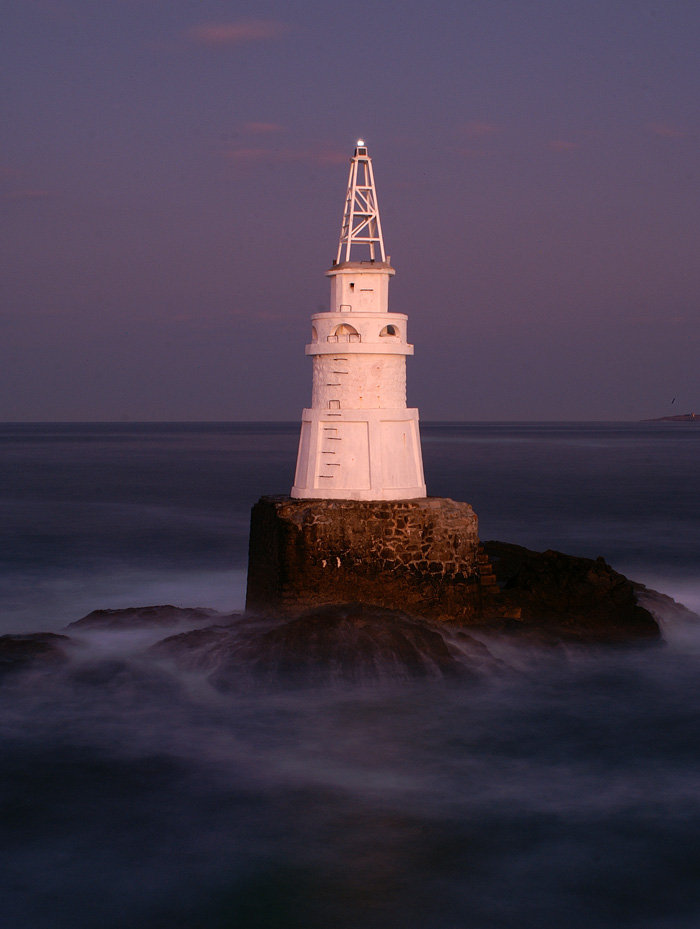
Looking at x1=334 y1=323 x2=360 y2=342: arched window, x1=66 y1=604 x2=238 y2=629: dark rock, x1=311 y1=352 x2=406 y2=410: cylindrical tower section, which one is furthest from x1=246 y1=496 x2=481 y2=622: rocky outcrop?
x1=334 y1=323 x2=360 y2=342: arched window

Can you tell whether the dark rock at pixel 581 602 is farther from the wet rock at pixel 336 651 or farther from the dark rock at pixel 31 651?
the dark rock at pixel 31 651

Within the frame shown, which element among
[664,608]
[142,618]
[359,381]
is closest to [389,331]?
[359,381]

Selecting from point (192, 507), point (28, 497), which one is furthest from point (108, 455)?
point (192, 507)

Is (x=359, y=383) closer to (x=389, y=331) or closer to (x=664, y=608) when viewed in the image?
(x=389, y=331)

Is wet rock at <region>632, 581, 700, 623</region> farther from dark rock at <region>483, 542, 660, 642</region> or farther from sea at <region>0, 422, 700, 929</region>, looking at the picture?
dark rock at <region>483, 542, 660, 642</region>

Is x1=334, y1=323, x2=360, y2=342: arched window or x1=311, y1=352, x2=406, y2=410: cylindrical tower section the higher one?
x1=334, y1=323, x2=360, y2=342: arched window

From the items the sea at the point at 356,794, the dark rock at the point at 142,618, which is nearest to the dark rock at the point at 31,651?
the sea at the point at 356,794

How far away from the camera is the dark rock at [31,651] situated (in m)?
14.4

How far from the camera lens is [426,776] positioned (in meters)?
11.6

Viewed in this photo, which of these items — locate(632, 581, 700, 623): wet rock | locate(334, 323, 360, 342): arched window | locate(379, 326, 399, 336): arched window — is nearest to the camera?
locate(334, 323, 360, 342): arched window

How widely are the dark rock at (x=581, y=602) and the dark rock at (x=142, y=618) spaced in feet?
16.3

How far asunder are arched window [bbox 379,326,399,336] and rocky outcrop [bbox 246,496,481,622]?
255 centimetres

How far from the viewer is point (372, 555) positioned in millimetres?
15336

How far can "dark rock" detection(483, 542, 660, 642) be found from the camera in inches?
632
